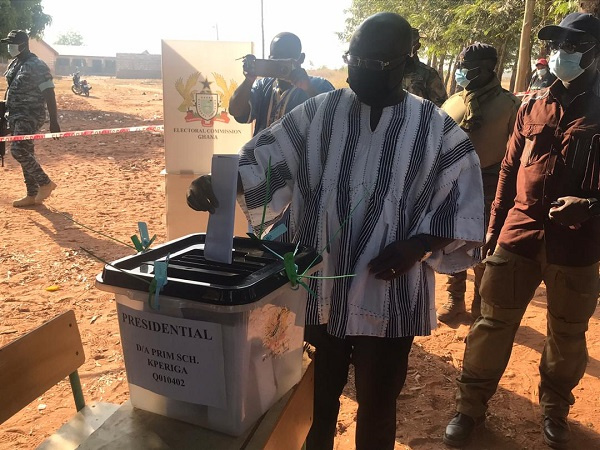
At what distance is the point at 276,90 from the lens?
3.14 m

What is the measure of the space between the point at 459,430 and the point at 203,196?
6.46 feet

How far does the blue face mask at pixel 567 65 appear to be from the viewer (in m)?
2.30

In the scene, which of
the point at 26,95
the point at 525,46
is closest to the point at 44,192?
the point at 26,95

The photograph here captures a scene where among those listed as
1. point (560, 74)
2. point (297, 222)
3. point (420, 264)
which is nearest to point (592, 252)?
point (560, 74)

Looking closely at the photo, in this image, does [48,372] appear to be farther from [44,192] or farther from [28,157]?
[44,192]

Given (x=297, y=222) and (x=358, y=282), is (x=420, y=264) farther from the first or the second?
(x=297, y=222)

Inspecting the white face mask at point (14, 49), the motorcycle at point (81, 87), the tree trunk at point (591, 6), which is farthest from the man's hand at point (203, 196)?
the motorcycle at point (81, 87)

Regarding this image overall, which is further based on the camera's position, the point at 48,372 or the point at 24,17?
the point at 24,17

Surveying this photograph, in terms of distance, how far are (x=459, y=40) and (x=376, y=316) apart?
18.6 meters

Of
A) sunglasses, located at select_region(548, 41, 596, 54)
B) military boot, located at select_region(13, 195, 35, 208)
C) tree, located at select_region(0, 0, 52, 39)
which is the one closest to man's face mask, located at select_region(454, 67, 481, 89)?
sunglasses, located at select_region(548, 41, 596, 54)

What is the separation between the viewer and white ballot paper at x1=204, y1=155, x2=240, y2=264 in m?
1.22

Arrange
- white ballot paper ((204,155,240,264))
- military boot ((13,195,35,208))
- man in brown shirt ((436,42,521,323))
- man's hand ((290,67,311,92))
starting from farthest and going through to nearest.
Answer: military boot ((13,195,35,208)), man in brown shirt ((436,42,521,323)), man's hand ((290,67,311,92)), white ballot paper ((204,155,240,264))

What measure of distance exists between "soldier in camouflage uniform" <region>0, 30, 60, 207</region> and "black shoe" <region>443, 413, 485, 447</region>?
231 inches

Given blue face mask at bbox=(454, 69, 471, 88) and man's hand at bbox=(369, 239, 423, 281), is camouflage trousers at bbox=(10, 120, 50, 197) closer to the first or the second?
blue face mask at bbox=(454, 69, 471, 88)
